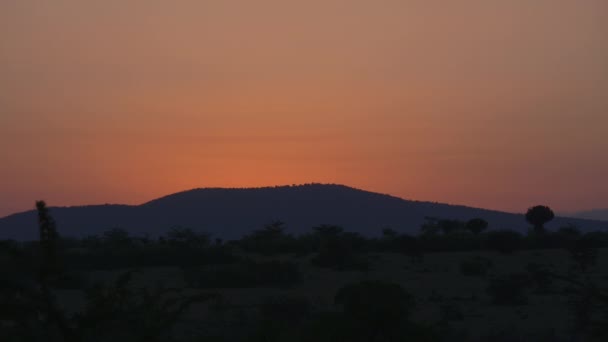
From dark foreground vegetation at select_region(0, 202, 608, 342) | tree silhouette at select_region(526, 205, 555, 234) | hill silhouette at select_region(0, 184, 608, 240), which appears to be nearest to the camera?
dark foreground vegetation at select_region(0, 202, 608, 342)

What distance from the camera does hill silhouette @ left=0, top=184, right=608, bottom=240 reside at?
150m

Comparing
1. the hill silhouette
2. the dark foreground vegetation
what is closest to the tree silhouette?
the dark foreground vegetation

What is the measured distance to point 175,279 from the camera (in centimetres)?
4747

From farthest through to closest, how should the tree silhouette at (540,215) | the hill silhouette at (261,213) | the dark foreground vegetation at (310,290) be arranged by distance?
the hill silhouette at (261,213) < the tree silhouette at (540,215) < the dark foreground vegetation at (310,290)

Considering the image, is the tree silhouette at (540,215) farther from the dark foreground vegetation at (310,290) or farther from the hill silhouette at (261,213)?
the hill silhouette at (261,213)

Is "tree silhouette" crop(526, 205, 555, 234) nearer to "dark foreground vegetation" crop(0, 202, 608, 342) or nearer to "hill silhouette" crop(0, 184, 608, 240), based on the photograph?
"dark foreground vegetation" crop(0, 202, 608, 342)

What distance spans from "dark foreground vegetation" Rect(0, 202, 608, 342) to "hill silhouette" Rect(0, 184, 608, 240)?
72.5m

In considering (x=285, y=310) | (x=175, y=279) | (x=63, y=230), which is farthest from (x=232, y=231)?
(x=285, y=310)

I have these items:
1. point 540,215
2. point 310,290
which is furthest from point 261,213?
point 310,290

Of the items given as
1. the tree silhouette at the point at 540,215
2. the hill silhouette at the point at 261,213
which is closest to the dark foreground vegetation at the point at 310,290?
the tree silhouette at the point at 540,215

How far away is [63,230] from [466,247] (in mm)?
100869

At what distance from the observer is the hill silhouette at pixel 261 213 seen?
490ft

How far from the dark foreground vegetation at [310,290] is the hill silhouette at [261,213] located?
238 feet

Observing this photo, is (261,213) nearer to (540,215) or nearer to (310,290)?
(540,215)
